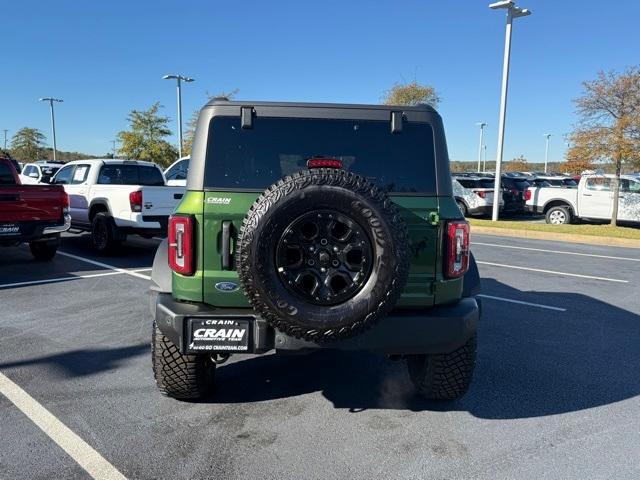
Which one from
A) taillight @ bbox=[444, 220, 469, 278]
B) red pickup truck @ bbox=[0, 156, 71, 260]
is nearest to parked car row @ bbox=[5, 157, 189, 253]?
red pickup truck @ bbox=[0, 156, 71, 260]

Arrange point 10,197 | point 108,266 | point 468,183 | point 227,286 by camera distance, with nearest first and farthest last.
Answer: point 227,286 → point 10,197 → point 108,266 → point 468,183

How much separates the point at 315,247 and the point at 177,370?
4.43 ft

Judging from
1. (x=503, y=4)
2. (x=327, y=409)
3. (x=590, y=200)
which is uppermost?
(x=503, y=4)

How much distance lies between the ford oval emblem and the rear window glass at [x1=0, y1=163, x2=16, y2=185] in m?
6.79

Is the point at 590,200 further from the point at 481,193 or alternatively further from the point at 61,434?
the point at 61,434

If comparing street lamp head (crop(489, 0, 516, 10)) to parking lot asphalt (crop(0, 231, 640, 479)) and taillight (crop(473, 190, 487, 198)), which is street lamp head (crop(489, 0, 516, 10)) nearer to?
taillight (crop(473, 190, 487, 198))

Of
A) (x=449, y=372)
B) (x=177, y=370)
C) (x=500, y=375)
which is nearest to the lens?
(x=177, y=370)

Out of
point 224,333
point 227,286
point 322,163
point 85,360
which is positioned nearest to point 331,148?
point 322,163

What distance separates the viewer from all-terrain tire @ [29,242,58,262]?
8.81m

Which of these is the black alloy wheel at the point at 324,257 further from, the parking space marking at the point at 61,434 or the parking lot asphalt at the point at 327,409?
the parking space marking at the point at 61,434

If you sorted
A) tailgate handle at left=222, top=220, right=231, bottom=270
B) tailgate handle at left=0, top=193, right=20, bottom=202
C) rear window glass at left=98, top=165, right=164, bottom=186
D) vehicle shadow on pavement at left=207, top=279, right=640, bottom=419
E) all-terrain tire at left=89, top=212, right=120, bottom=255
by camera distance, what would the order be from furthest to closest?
rear window glass at left=98, top=165, right=164, bottom=186 → all-terrain tire at left=89, top=212, right=120, bottom=255 → tailgate handle at left=0, top=193, right=20, bottom=202 → vehicle shadow on pavement at left=207, top=279, right=640, bottom=419 → tailgate handle at left=222, top=220, right=231, bottom=270

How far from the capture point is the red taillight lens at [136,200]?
29.2 feet

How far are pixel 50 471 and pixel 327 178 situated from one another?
2.10m

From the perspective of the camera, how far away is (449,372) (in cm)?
348
